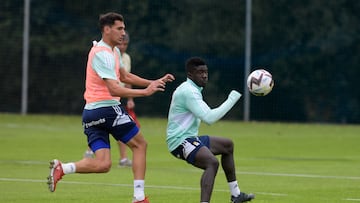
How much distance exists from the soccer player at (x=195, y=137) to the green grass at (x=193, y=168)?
0.82 meters

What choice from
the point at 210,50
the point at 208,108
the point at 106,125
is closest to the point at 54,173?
the point at 106,125

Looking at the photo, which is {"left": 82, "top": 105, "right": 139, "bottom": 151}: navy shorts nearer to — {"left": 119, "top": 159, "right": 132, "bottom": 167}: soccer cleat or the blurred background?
{"left": 119, "top": 159, "right": 132, "bottom": 167}: soccer cleat

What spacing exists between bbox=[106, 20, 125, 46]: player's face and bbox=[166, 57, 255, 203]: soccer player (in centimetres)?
88

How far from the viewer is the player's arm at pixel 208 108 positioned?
11875 millimetres

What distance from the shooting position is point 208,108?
40.2 feet

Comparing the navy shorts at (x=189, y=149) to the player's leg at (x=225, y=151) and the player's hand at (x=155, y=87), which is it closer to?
the player's leg at (x=225, y=151)

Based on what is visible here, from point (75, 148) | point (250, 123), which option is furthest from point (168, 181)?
point (250, 123)

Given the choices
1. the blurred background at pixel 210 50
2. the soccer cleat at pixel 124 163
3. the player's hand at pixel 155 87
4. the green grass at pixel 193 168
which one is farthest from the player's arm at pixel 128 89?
the blurred background at pixel 210 50

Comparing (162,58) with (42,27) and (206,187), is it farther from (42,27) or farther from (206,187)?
(206,187)

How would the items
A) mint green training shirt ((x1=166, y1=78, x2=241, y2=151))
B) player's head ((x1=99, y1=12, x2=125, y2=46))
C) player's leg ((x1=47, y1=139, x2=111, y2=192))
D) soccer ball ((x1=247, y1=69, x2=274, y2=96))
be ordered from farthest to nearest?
soccer ball ((x1=247, y1=69, x2=274, y2=96)) → player's head ((x1=99, y1=12, x2=125, y2=46)) → mint green training shirt ((x1=166, y1=78, x2=241, y2=151)) → player's leg ((x1=47, y1=139, x2=111, y2=192))

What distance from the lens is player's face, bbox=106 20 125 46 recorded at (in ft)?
41.1

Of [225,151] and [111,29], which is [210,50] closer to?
[225,151]

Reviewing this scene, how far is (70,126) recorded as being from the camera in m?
30.4

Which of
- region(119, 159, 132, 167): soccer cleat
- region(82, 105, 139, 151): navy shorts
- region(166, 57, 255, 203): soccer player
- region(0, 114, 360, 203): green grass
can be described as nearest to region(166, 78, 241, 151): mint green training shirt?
region(166, 57, 255, 203): soccer player
